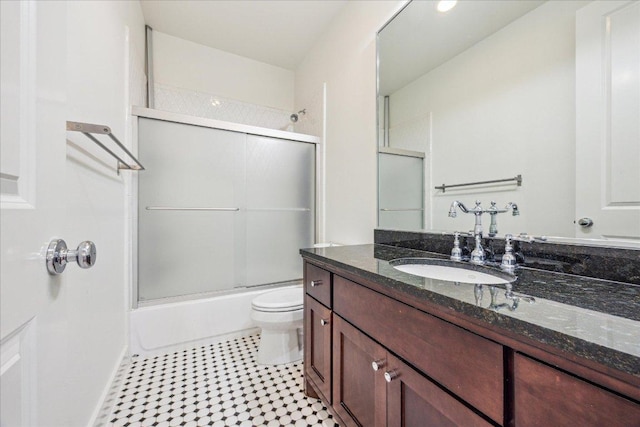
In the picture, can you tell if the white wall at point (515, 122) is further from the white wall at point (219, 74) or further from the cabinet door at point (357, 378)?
the white wall at point (219, 74)

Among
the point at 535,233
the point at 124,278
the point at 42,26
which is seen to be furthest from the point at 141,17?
the point at 535,233

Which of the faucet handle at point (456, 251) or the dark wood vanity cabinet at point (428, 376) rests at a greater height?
the faucet handle at point (456, 251)

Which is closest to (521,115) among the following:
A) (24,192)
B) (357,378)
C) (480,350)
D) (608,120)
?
(608,120)

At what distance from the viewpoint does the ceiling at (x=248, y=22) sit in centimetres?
205

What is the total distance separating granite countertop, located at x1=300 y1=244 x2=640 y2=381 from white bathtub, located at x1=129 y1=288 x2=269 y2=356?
1.54 metres

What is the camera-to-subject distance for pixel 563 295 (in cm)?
63

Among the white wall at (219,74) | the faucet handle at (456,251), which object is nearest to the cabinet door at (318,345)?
the faucet handle at (456,251)

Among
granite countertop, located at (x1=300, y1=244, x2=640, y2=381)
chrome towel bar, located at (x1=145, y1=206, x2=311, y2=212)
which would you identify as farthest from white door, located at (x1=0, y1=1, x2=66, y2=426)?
chrome towel bar, located at (x1=145, y1=206, x2=311, y2=212)

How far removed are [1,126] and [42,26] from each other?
27 cm

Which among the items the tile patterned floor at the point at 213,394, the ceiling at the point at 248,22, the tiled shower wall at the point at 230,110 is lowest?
the tile patterned floor at the point at 213,394

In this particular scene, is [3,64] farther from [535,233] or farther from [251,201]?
[251,201]

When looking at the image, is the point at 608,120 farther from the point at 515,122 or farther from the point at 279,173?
the point at 279,173

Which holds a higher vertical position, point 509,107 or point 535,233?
point 509,107

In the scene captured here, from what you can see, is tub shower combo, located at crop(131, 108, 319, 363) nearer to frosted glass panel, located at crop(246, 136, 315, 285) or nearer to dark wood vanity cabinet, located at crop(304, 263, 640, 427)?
frosted glass panel, located at crop(246, 136, 315, 285)
